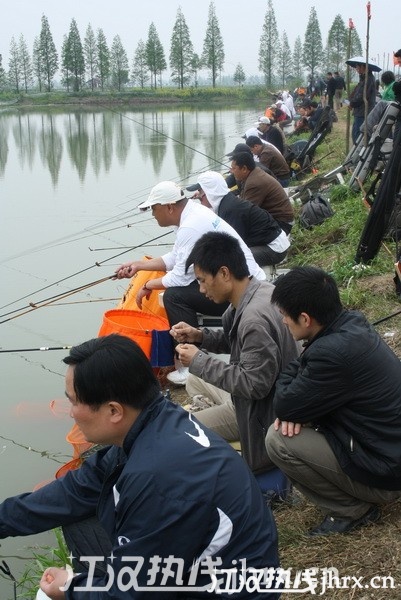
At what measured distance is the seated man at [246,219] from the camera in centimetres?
664

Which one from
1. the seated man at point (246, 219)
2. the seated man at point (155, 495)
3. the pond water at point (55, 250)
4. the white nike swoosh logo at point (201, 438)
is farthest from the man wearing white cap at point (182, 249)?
the white nike swoosh logo at point (201, 438)

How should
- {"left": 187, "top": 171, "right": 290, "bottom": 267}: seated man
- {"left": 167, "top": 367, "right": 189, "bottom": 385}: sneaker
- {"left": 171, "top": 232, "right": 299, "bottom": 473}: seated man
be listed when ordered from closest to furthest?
1. {"left": 171, "top": 232, "right": 299, "bottom": 473}: seated man
2. {"left": 167, "top": 367, "right": 189, "bottom": 385}: sneaker
3. {"left": 187, "top": 171, "right": 290, "bottom": 267}: seated man

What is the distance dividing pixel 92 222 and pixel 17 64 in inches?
3014

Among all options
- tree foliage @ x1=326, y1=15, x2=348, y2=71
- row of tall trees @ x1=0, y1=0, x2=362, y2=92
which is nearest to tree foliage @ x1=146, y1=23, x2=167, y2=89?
row of tall trees @ x1=0, y1=0, x2=362, y2=92

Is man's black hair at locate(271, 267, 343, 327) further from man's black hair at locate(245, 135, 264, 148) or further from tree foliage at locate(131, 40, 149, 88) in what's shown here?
tree foliage at locate(131, 40, 149, 88)

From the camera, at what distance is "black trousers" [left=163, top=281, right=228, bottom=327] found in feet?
17.5

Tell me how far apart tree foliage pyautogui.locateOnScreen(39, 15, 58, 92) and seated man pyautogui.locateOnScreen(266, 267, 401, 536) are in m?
82.1

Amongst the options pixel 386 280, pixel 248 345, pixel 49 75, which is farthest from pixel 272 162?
pixel 49 75

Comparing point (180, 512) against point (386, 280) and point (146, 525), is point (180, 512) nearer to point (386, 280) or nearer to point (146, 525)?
point (146, 525)

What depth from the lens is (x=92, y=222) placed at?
511 inches

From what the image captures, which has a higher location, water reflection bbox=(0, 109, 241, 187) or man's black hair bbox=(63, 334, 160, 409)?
man's black hair bbox=(63, 334, 160, 409)

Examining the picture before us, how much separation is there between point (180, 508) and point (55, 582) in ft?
1.51

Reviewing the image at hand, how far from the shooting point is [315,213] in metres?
9.21

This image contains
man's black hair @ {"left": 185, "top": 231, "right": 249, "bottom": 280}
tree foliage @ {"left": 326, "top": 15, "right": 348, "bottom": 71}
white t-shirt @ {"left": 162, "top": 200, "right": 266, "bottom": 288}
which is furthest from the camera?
tree foliage @ {"left": 326, "top": 15, "right": 348, "bottom": 71}
